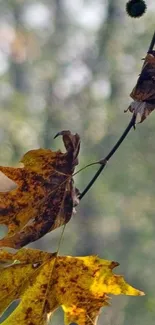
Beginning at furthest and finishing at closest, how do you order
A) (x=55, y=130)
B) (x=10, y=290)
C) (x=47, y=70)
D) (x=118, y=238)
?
(x=47, y=70), (x=55, y=130), (x=118, y=238), (x=10, y=290)

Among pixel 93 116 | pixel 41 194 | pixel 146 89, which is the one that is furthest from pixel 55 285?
pixel 93 116

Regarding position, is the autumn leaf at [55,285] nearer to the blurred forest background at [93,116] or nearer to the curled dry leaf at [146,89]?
the curled dry leaf at [146,89]

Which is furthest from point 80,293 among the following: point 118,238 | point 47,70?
point 47,70

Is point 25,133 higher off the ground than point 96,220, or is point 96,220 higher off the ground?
point 25,133

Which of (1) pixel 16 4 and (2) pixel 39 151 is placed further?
(1) pixel 16 4

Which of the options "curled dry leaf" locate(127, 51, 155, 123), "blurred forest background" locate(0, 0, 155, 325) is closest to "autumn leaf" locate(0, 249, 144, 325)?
"curled dry leaf" locate(127, 51, 155, 123)

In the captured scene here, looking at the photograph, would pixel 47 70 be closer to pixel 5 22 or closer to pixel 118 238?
pixel 5 22

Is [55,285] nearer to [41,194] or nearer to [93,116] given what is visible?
[41,194]

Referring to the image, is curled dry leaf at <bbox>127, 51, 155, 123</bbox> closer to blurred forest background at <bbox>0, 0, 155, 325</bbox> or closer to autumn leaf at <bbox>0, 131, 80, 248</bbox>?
autumn leaf at <bbox>0, 131, 80, 248</bbox>

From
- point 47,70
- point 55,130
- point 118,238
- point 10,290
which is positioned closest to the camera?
point 10,290
